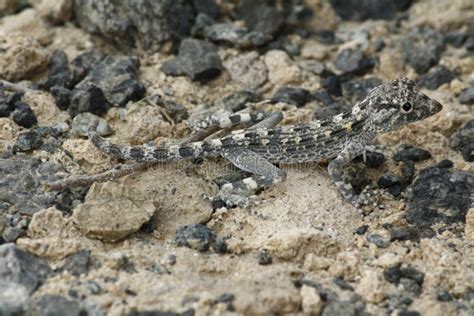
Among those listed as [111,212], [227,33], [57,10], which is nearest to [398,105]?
[227,33]

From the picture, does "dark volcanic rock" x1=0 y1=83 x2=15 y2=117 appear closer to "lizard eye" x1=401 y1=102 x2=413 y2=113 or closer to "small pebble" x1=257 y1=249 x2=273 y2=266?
"small pebble" x1=257 y1=249 x2=273 y2=266

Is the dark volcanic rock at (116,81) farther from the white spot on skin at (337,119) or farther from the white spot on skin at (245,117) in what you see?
the white spot on skin at (337,119)

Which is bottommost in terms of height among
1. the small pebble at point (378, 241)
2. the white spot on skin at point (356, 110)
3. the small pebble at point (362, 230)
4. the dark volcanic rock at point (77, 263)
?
the small pebble at point (362, 230)

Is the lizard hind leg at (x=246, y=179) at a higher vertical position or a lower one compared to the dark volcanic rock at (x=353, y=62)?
lower

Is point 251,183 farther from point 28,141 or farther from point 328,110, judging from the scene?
point 28,141

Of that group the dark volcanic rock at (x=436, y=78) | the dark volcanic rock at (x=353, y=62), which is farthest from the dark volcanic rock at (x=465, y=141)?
the dark volcanic rock at (x=353, y=62)
